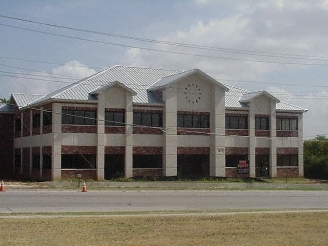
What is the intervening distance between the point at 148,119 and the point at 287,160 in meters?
15.1

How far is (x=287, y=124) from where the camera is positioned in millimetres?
54469

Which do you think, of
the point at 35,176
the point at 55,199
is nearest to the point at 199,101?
the point at 35,176

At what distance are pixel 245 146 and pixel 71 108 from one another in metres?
16.4

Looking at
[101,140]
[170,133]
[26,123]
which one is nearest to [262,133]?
[170,133]

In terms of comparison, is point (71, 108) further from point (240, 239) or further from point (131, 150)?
point (240, 239)

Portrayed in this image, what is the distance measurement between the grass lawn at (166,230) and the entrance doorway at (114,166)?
87.2ft

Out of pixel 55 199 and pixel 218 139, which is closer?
pixel 55 199

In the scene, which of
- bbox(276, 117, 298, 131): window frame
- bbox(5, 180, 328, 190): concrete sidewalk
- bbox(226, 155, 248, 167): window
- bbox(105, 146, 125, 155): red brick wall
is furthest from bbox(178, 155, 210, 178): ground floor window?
bbox(276, 117, 298, 131): window frame

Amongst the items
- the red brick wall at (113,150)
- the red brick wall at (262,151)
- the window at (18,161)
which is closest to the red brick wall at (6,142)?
the window at (18,161)

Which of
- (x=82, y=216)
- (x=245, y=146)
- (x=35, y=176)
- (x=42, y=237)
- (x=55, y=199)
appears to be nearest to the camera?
(x=42, y=237)

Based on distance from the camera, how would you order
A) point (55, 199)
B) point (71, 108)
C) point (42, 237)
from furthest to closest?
point (71, 108), point (55, 199), point (42, 237)

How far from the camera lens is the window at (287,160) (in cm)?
5406

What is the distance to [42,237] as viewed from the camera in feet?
46.5

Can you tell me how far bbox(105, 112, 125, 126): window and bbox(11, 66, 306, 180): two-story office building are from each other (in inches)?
3.1
